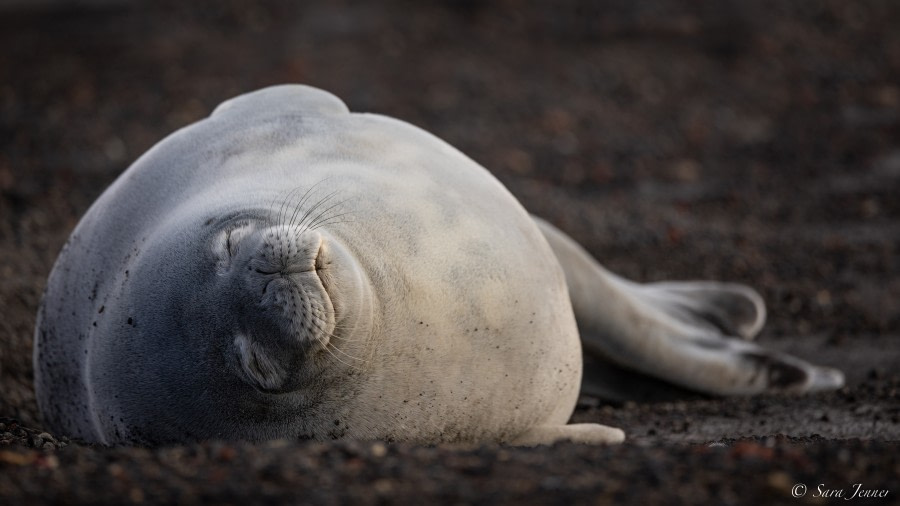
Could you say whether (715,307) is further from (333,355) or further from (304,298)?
(304,298)

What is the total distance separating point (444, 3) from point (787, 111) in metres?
3.29

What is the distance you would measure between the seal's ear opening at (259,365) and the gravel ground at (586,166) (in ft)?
0.51

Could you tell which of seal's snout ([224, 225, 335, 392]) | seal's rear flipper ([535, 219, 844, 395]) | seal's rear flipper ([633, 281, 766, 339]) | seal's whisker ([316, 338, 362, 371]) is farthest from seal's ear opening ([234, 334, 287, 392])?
seal's rear flipper ([633, 281, 766, 339])

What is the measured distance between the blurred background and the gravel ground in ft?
0.08

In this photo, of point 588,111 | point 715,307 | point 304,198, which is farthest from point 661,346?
point 588,111

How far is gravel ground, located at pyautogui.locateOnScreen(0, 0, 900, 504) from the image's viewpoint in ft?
9.01

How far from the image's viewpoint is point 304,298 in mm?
2881

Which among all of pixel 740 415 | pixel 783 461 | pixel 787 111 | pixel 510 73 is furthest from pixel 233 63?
pixel 783 461

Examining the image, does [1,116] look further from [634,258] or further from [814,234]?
[814,234]

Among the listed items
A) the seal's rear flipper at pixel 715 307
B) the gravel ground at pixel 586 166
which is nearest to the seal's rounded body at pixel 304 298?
the gravel ground at pixel 586 166

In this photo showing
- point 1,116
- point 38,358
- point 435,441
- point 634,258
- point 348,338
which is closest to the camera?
point 348,338

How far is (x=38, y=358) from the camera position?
403 cm

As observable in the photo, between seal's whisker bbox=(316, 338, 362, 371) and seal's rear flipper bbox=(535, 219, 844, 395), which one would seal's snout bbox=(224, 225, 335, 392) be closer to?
seal's whisker bbox=(316, 338, 362, 371)

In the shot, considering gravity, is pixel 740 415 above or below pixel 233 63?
below
